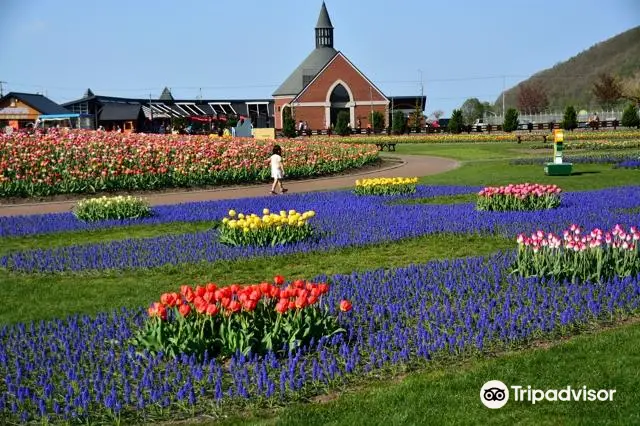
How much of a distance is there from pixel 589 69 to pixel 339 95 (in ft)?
290

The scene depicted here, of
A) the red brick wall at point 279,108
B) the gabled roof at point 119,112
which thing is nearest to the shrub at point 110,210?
the gabled roof at point 119,112

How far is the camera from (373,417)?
5.45 metres

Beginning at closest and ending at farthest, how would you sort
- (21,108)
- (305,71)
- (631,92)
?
(21,108), (631,92), (305,71)

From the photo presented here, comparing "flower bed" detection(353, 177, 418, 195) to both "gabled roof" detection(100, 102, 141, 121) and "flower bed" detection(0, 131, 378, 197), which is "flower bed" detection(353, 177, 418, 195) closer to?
"flower bed" detection(0, 131, 378, 197)

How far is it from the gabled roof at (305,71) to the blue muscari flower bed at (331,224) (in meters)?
75.3

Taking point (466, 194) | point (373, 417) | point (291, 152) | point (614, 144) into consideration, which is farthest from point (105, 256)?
point (614, 144)

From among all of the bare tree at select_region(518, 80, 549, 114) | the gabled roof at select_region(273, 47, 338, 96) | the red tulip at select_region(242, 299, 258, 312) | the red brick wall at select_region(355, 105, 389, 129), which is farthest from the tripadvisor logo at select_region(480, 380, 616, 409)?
the bare tree at select_region(518, 80, 549, 114)

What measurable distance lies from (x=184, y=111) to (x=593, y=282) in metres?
92.9

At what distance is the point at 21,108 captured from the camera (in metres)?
78.9

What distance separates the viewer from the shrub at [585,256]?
9.12 m

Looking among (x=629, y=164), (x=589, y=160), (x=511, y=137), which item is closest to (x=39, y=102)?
(x=511, y=137)

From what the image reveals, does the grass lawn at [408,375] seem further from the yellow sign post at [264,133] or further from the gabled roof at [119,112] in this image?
A: the gabled roof at [119,112]

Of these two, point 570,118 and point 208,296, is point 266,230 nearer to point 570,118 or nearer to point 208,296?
point 208,296

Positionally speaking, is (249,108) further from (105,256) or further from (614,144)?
(105,256)
